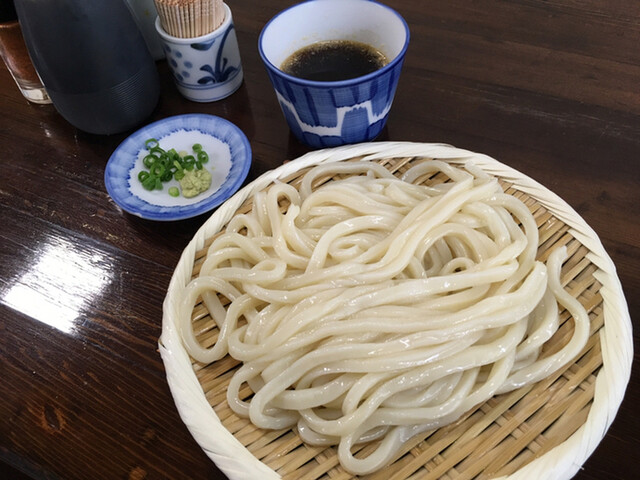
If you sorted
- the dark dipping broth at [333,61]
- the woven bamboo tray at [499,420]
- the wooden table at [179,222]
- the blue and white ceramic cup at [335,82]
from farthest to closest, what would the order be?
the dark dipping broth at [333,61] → the blue and white ceramic cup at [335,82] → the wooden table at [179,222] → the woven bamboo tray at [499,420]

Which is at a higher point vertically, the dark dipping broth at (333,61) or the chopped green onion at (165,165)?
the dark dipping broth at (333,61)

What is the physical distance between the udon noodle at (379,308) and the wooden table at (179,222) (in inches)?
9.7

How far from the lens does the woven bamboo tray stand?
0.99 m

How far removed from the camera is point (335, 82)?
1.44 meters

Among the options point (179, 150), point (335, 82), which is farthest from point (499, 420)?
point (179, 150)

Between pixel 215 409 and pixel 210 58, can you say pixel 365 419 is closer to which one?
pixel 215 409

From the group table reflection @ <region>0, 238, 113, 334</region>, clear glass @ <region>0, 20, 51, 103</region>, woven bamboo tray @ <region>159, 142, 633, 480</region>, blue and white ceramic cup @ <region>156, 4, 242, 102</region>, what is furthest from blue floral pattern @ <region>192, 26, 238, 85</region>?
woven bamboo tray @ <region>159, 142, 633, 480</region>

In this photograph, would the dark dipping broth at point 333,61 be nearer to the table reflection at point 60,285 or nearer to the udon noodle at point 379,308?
the udon noodle at point 379,308

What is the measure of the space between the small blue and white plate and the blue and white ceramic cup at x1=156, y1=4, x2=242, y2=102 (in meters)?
0.18

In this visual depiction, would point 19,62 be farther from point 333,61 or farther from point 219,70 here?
point 333,61

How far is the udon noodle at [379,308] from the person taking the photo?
1095mm

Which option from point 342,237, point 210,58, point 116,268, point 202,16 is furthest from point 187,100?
point 342,237


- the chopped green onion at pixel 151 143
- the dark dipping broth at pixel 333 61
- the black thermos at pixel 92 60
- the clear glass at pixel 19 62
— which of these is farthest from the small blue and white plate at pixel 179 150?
the clear glass at pixel 19 62

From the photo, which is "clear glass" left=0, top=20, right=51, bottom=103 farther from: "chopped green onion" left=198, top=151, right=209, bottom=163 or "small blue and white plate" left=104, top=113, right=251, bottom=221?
"chopped green onion" left=198, top=151, right=209, bottom=163
